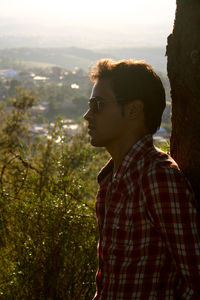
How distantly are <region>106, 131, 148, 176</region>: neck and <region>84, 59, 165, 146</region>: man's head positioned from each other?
3 cm

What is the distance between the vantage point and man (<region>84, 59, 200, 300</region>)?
152 cm

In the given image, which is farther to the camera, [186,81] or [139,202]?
[186,81]

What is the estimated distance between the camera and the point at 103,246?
5.81 feet

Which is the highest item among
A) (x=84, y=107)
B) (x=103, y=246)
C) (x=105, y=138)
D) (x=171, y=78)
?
(x=171, y=78)

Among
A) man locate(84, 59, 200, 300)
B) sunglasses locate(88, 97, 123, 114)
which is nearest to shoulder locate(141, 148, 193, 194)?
man locate(84, 59, 200, 300)

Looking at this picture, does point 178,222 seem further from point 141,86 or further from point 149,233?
point 141,86

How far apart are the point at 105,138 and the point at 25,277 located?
7.68 ft

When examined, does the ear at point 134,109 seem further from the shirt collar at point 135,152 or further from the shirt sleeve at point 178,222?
the shirt sleeve at point 178,222

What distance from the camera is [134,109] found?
6.06ft

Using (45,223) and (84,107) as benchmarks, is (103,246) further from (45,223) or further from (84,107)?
(84,107)

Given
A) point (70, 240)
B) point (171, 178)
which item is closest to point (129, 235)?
point (171, 178)

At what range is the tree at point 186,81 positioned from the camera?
76.7 inches

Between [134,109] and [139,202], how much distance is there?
17.1 inches

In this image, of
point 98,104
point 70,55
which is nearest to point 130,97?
point 98,104
